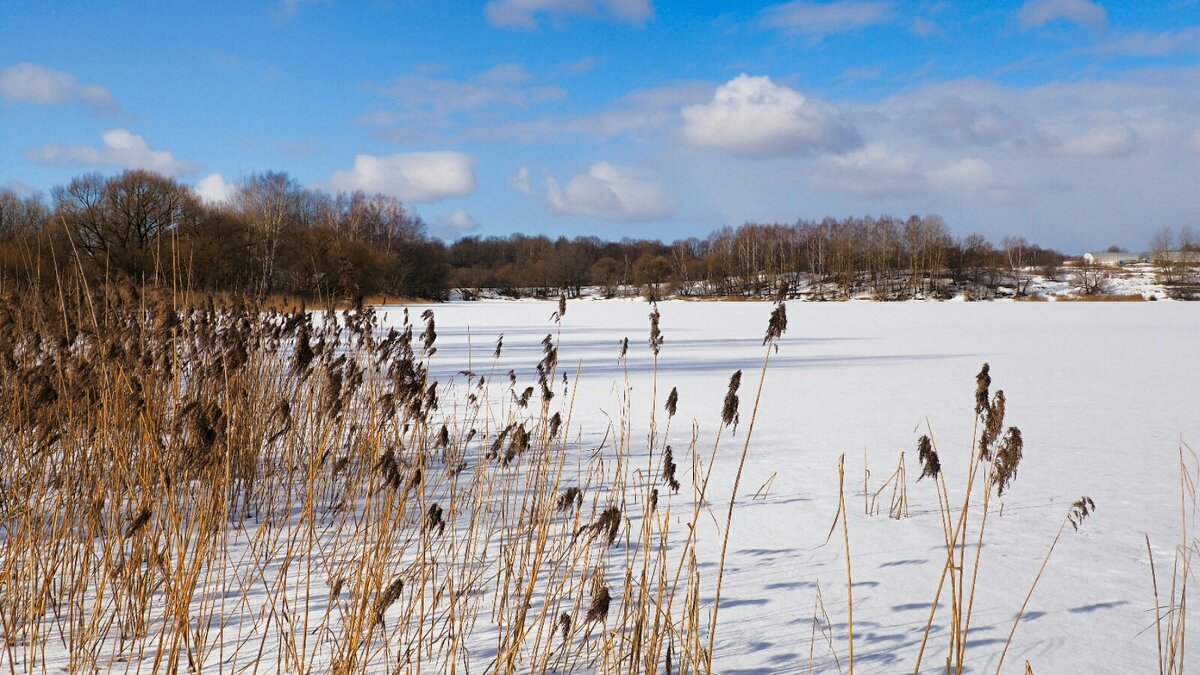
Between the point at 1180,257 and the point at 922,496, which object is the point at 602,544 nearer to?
the point at 922,496

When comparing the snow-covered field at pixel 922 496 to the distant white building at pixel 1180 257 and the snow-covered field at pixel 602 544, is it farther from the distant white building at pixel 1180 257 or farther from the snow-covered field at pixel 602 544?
the distant white building at pixel 1180 257

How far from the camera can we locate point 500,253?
87.0 metres

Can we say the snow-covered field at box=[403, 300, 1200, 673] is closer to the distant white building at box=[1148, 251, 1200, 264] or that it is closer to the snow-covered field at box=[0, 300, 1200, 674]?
the snow-covered field at box=[0, 300, 1200, 674]

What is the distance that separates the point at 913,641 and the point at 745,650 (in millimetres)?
528

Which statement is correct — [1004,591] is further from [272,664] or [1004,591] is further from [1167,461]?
[1167,461]

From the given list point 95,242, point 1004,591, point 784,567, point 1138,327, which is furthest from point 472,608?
point 95,242

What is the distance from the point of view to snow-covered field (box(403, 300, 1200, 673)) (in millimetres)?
2154

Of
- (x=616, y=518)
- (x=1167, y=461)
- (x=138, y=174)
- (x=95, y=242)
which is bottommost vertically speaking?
(x=1167, y=461)

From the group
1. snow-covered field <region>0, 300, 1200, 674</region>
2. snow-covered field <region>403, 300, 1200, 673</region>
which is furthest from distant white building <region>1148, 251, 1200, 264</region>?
snow-covered field <region>0, 300, 1200, 674</region>

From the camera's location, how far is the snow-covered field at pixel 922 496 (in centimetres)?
215

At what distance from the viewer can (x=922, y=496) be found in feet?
12.7

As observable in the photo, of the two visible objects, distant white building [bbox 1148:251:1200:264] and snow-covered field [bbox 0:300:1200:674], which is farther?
distant white building [bbox 1148:251:1200:264]

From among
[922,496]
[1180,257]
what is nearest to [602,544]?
[922,496]

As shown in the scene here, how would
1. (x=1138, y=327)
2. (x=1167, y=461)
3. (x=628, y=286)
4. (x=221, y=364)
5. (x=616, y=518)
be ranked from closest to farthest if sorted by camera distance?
(x=616, y=518) → (x=221, y=364) → (x=1167, y=461) → (x=1138, y=327) → (x=628, y=286)
